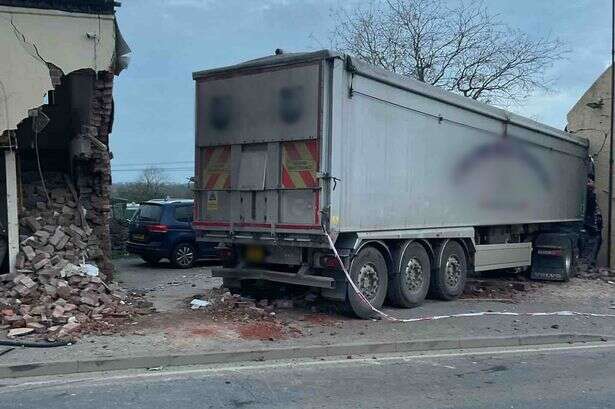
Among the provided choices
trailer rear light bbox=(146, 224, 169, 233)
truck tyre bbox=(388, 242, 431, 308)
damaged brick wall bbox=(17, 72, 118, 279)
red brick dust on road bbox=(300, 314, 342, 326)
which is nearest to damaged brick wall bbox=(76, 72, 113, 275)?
damaged brick wall bbox=(17, 72, 118, 279)

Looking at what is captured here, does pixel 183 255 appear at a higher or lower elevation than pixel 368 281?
lower

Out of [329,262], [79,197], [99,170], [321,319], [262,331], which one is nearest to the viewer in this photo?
[262,331]

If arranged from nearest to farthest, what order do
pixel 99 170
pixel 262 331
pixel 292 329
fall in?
pixel 262 331, pixel 292 329, pixel 99 170

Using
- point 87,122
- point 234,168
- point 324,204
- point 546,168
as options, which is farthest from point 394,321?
point 546,168

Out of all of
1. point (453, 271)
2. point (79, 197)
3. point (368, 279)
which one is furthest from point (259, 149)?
point (453, 271)

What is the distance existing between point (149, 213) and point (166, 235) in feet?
2.92

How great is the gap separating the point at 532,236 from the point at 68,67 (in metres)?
11.0

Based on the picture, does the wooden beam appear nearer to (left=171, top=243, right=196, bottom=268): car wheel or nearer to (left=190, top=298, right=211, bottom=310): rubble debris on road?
(left=190, top=298, right=211, bottom=310): rubble debris on road

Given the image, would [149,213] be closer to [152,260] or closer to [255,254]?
[152,260]

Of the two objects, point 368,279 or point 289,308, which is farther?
point 289,308

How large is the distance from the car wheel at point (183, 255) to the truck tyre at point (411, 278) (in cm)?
761

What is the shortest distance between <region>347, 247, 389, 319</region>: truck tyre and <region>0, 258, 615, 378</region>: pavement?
248 mm

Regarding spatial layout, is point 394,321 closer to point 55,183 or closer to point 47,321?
point 47,321

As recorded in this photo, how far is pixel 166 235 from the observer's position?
1656cm
